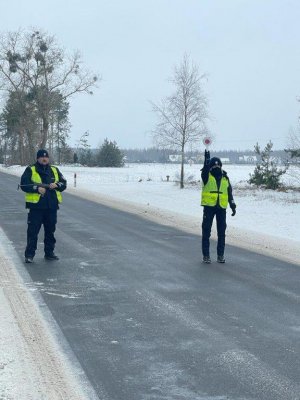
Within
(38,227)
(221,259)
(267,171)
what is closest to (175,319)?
(221,259)

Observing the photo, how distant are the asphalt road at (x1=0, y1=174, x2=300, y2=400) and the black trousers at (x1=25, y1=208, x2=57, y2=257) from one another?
0.26m

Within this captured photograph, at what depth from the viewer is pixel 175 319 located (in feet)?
22.7

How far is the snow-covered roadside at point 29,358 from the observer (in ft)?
15.4

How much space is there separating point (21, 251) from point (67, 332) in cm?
572

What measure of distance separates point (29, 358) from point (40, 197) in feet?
17.5

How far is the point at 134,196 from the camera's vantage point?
1238 inches

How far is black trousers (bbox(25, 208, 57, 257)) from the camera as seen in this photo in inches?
415

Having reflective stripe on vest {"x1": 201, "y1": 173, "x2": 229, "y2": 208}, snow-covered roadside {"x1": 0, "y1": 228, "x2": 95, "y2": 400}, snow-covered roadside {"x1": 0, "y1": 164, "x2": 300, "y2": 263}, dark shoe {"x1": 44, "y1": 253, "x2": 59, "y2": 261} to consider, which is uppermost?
reflective stripe on vest {"x1": 201, "y1": 173, "x2": 229, "y2": 208}

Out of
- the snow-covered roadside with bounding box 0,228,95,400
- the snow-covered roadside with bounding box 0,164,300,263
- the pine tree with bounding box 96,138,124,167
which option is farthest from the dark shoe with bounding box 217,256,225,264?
the pine tree with bounding box 96,138,124,167

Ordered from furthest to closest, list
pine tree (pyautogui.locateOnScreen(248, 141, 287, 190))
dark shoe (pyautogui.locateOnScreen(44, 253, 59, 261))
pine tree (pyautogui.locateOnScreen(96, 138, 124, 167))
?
pine tree (pyautogui.locateOnScreen(96, 138, 124, 167)) < pine tree (pyautogui.locateOnScreen(248, 141, 287, 190)) < dark shoe (pyautogui.locateOnScreen(44, 253, 59, 261))

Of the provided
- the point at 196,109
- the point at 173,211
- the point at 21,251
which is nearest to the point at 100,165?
the point at 196,109

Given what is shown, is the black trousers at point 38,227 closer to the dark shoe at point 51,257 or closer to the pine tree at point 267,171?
the dark shoe at point 51,257

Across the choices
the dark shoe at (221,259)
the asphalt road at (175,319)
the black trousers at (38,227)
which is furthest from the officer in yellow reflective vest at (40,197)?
the dark shoe at (221,259)

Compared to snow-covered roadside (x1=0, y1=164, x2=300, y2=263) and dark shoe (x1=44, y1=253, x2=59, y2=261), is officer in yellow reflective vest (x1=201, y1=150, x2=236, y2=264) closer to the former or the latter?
snow-covered roadside (x1=0, y1=164, x2=300, y2=263)
